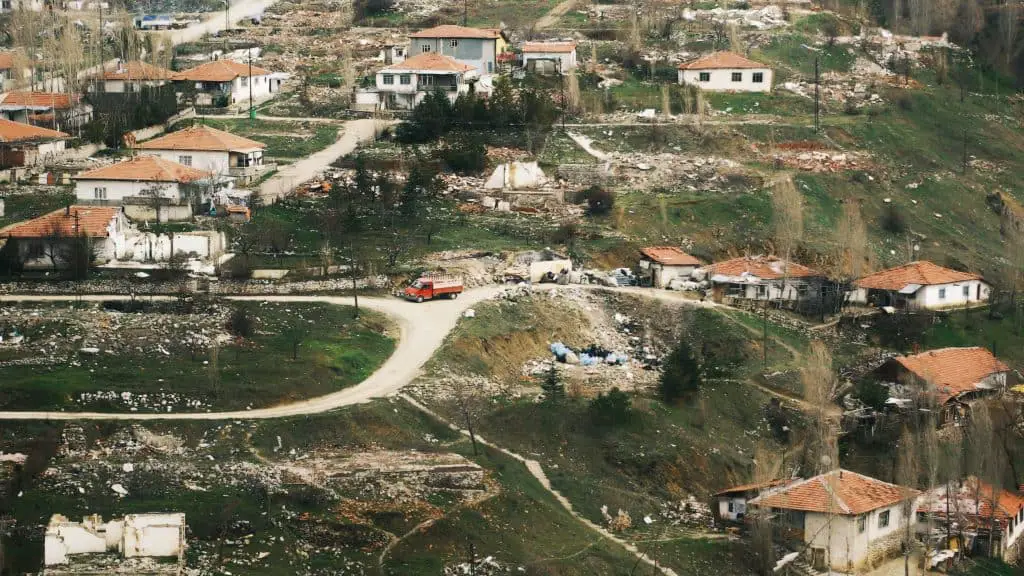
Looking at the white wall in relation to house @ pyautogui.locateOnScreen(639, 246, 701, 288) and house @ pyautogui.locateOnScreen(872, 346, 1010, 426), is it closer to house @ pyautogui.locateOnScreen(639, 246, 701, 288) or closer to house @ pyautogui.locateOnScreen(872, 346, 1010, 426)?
house @ pyautogui.locateOnScreen(639, 246, 701, 288)

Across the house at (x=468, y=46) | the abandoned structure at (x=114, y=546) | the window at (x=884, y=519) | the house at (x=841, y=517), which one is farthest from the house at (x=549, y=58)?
the abandoned structure at (x=114, y=546)

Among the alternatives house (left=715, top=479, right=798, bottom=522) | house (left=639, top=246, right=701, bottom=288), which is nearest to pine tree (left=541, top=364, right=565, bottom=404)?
house (left=715, top=479, right=798, bottom=522)

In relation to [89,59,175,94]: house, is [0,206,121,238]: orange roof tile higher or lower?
lower

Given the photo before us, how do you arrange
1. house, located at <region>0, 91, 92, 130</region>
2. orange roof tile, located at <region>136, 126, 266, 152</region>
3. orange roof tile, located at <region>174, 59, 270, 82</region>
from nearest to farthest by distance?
orange roof tile, located at <region>136, 126, 266, 152</region> → house, located at <region>0, 91, 92, 130</region> → orange roof tile, located at <region>174, 59, 270, 82</region>

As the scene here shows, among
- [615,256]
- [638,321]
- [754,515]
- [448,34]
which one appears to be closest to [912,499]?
[754,515]

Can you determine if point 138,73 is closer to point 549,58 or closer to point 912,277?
point 549,58

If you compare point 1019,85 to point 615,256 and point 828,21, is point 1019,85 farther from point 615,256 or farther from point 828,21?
point 615,256

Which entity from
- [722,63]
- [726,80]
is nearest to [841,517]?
[726,80]
